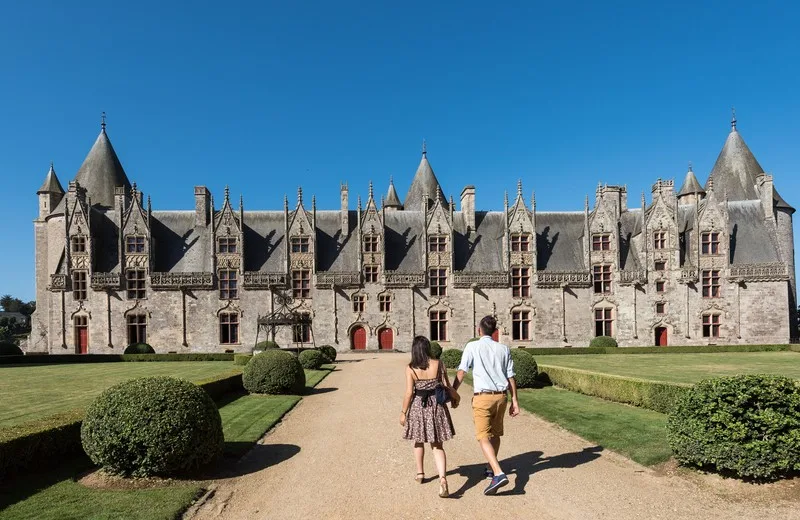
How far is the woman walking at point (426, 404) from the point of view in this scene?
791 cm

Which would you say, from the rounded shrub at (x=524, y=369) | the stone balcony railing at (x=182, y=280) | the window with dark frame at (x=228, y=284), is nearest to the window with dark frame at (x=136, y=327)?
the stone balcony railing at (x=182, y=280)

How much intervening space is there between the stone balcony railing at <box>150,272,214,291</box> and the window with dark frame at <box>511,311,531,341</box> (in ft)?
76.6

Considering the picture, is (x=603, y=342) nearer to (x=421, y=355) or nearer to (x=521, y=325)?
(x=521, y=325)

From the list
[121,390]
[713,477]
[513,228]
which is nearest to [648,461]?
[713,477]

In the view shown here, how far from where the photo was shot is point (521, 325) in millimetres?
41500

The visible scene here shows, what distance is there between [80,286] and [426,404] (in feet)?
134

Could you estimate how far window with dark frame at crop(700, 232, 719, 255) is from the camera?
4091cm

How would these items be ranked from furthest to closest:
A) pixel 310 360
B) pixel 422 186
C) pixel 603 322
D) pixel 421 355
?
pixel 422 186
pixel 603 322
pixel 310 360
pixel 421 355

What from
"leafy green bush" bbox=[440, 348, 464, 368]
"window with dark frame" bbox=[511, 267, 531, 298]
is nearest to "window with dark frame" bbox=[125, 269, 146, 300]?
"leafy green bush" bbox=[440, 348, 464, 368]

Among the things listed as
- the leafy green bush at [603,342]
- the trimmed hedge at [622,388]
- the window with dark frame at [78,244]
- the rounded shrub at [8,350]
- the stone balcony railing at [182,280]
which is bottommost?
the leafy green bush at [603,342]

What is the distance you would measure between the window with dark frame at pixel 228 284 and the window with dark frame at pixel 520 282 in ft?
70.2

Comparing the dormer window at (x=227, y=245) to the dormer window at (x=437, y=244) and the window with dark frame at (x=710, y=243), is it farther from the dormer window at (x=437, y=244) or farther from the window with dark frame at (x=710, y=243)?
the window with dark frame at (x=710, y=243)

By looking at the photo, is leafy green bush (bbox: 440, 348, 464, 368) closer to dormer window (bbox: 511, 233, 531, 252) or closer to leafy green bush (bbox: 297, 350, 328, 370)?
leafy green bush (bbox: 297, 350, 328, 370)

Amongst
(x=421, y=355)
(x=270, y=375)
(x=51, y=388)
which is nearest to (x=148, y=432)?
(x=421, y=355)
